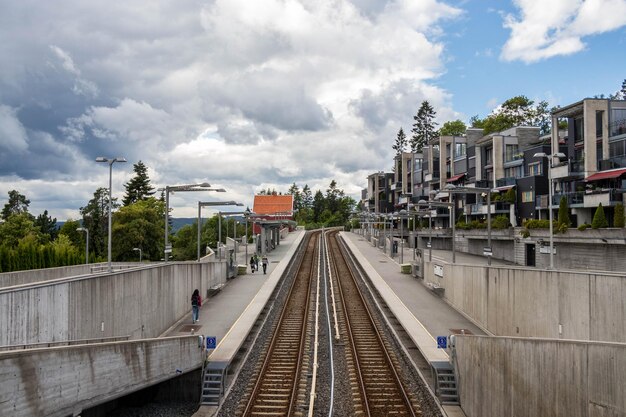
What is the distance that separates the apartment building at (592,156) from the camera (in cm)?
4462

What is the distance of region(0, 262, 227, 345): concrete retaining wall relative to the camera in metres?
12.4

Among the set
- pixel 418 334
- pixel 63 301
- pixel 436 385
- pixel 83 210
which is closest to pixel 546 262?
pixel 418 334

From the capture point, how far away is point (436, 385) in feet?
54.9

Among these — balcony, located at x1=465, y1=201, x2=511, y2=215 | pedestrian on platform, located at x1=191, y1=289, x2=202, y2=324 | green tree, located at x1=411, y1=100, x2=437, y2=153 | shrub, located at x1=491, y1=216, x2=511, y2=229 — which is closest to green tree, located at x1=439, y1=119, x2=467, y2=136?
green tree, located at x1=411, y1=100, x2=437, y2=153

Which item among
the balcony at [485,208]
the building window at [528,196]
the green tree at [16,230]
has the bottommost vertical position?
the green tree at [16,230]

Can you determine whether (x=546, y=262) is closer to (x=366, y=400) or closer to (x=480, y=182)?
(x=480, y=182)

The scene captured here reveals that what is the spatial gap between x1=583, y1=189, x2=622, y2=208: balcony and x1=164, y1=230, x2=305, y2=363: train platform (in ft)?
88.8

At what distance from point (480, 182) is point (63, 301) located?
59.8 meters

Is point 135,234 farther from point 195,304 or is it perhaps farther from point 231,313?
point 195,304

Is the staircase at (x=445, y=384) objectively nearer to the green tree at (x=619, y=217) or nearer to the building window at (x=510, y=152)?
the green tree at (x=619, y=217)

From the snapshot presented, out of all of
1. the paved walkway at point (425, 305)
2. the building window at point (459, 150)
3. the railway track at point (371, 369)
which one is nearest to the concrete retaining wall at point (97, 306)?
the railway track at point (371, 369)

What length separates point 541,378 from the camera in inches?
494

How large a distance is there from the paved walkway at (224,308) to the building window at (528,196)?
29199 mm

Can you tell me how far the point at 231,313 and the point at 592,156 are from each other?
3663 cm
